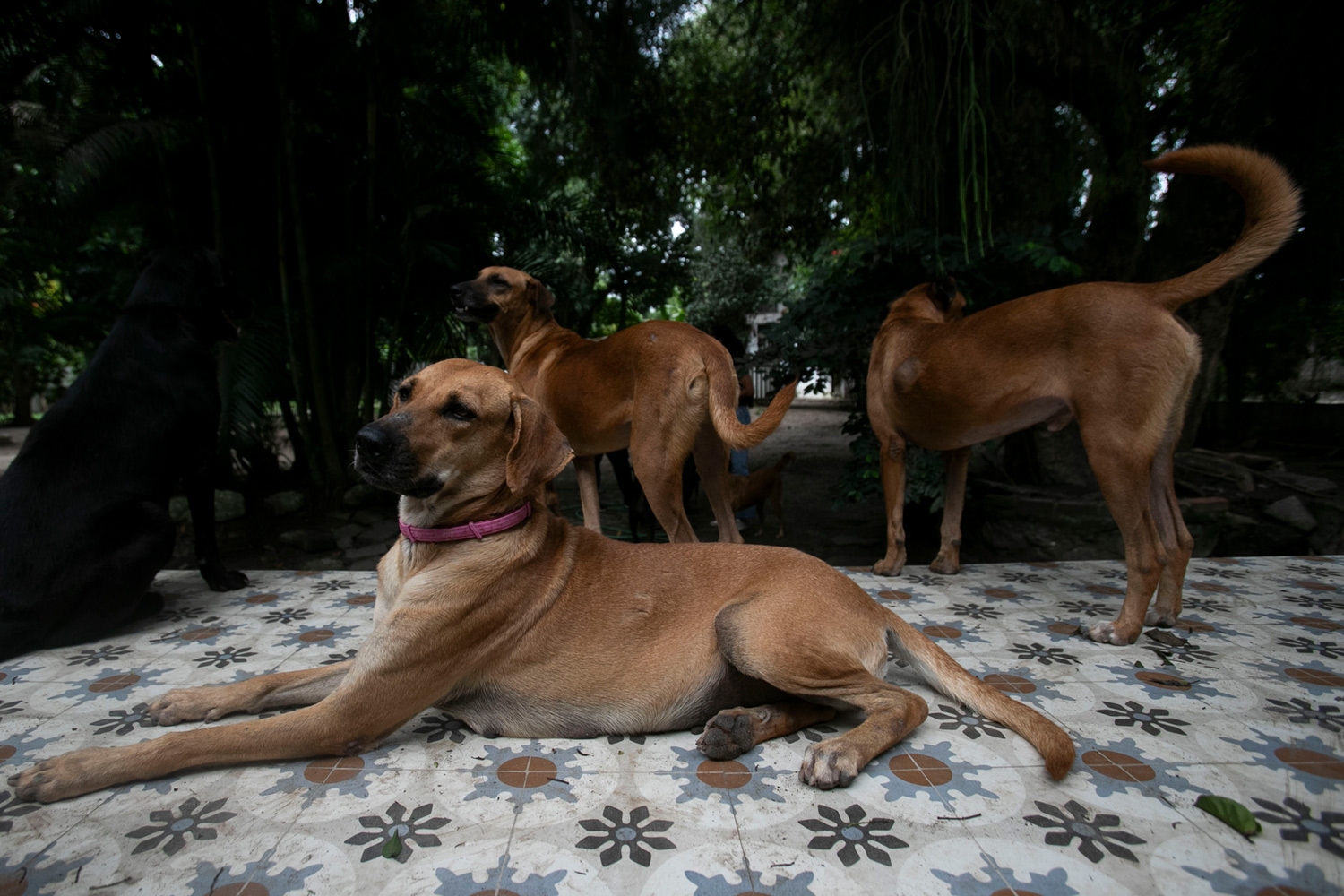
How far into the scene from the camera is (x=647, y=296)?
9.44 meters

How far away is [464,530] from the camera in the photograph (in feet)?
6.48

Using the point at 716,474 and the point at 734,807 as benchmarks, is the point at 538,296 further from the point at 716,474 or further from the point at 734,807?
the point at 734,807

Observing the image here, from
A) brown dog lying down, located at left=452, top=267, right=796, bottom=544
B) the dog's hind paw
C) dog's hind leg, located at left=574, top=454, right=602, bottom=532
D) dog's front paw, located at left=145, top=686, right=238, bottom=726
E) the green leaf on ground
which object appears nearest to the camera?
the green leaf on ground

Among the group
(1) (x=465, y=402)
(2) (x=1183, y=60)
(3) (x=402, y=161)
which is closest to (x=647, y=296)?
(3) (x=402, y=161)

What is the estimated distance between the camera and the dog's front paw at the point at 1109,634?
111 inches

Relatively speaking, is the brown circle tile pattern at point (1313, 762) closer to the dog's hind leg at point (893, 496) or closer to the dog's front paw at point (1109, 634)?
the dog's front paw at point (1109, 634)

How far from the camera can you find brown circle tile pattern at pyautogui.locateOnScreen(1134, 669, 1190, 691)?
239 centimetres

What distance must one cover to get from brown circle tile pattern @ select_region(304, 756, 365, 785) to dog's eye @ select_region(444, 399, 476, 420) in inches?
41.8

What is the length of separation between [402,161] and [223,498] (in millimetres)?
4058

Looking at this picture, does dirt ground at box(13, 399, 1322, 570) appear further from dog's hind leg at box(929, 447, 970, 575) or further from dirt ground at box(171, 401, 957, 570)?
dog's hind leg at box(929, 447, 970, 575)

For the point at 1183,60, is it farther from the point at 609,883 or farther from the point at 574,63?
the point at 609,883

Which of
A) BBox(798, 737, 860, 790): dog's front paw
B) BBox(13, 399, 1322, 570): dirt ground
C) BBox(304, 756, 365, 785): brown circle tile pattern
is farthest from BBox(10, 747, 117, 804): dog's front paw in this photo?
BBox(13, 399, 1322, 570): dirt ground

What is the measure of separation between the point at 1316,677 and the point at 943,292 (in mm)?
2791

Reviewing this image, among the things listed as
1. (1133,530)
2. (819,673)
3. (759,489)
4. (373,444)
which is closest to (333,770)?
(373,444)
